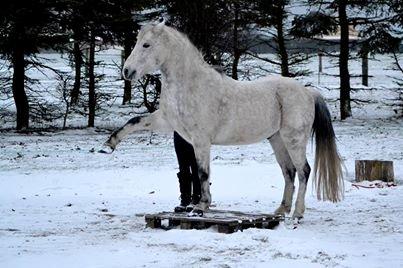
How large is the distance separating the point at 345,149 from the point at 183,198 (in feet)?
31.9

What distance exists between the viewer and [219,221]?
777 centimetres

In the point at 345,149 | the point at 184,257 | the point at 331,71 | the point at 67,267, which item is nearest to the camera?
the point at 67,267

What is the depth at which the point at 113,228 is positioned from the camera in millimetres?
8320

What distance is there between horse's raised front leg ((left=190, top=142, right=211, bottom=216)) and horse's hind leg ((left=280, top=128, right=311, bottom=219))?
118cm

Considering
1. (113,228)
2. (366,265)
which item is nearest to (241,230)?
(113,228)

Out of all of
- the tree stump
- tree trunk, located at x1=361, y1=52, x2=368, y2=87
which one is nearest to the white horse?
the tree stump

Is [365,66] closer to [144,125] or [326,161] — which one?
[326,161]

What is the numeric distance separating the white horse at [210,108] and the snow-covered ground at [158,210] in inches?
35.8

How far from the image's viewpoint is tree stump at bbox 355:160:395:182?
478 inches

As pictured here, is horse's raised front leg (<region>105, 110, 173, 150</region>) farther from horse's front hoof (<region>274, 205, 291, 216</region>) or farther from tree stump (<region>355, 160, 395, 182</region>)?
tree stump (<region>355, 160, 395, 182</region>)

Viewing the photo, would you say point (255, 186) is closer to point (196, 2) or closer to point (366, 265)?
point (366, 265)

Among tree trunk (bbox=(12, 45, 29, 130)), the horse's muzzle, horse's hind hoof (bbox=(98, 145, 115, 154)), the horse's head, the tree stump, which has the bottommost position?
the tree stump

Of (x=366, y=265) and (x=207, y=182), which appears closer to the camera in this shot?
(x=366, y=265)

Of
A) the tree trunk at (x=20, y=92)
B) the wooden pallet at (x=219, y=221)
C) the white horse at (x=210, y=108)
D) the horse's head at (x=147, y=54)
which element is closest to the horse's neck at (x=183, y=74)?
the white horse at (x=210, y=108)
